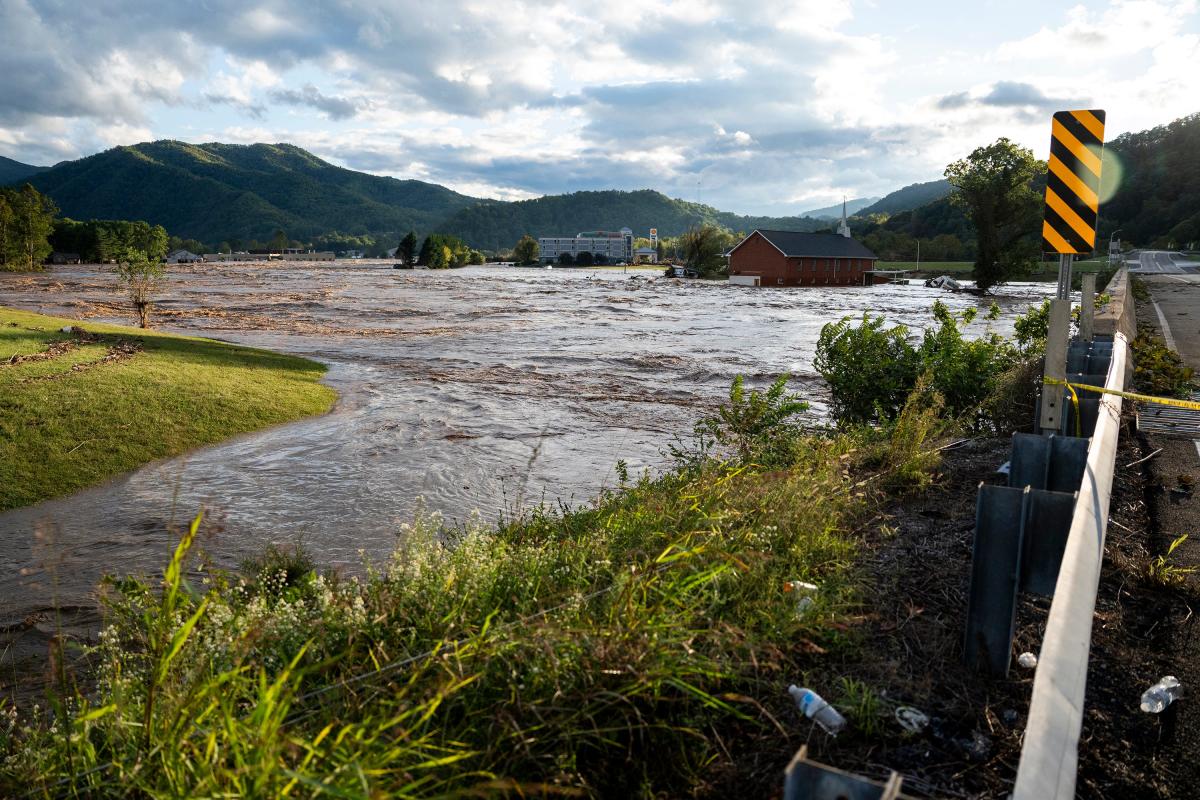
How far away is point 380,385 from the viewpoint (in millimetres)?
17859

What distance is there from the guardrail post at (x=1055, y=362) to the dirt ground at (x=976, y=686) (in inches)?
52.0

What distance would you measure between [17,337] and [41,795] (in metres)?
17.2

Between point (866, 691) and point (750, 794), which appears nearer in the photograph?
point (750, 794)

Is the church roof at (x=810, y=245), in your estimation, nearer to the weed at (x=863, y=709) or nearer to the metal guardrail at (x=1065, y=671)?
the metal guardrail at (x=1065, y=671)

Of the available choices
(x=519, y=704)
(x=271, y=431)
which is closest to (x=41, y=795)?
(x=519, y=704)

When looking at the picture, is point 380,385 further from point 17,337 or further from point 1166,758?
point 1166,758

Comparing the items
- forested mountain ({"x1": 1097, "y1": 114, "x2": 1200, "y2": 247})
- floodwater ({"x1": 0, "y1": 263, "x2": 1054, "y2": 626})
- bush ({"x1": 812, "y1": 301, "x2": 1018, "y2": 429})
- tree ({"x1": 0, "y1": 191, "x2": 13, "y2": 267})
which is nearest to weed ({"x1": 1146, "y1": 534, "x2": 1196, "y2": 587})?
floodwater ({"x1": 0, "y1": 263, "x2": 1054, "y2": 626})

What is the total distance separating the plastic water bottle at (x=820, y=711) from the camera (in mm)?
2879

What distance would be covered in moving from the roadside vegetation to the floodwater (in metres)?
0.70

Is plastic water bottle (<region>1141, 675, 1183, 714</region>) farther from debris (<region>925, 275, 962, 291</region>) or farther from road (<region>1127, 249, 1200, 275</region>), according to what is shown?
debris (<region>925, 275, 962, 291</region>)

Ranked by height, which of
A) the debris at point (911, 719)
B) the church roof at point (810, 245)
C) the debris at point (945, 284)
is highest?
the church roof at point (810, 245)

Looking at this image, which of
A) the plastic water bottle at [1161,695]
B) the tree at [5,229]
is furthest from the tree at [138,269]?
the tree at [5,229]

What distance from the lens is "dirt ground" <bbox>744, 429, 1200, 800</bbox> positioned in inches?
108

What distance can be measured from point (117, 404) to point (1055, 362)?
42.4 ft
